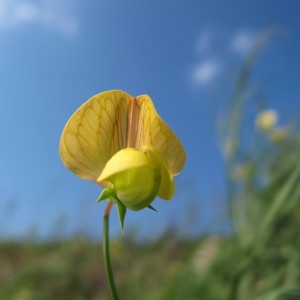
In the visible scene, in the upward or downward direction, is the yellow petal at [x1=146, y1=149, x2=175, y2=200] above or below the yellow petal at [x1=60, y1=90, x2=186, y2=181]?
below

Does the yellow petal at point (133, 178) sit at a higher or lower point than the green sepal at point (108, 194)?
lower

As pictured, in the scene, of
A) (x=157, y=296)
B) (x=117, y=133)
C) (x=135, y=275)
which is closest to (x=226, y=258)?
(x=157, y=296)

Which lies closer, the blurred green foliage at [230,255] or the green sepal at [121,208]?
the green sepal at [121,208]

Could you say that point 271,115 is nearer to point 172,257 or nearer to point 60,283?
point 60,283

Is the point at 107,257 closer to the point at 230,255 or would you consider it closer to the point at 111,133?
the point at 111,133

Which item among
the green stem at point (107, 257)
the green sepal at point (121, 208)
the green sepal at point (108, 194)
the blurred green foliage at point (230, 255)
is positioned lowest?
the green stem at point (107, 257)
